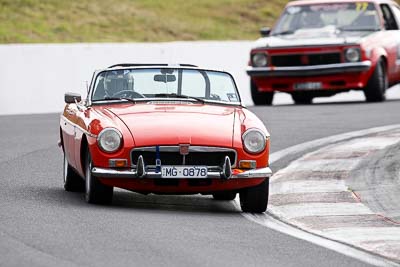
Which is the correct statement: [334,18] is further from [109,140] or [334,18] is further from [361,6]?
[109,140]

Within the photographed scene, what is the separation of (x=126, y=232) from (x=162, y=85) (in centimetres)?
284

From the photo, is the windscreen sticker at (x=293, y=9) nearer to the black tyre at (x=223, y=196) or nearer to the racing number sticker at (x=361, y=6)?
the racing number sticker at (x=361, y=6)

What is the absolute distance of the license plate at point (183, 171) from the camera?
11.0 m

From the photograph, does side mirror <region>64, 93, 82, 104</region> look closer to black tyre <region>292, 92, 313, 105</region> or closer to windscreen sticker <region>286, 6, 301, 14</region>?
windscreen sticker <region>286, 6, 301, 14</region>

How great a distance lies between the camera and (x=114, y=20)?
3603cm

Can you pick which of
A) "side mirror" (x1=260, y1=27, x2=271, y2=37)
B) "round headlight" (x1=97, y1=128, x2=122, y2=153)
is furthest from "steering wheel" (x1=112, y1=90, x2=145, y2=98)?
"side mirror" (x1=260, y1=27, x2=271, y2=37)

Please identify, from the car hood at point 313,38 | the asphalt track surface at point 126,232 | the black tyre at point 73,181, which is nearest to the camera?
the asphalt track surface at point 126,232

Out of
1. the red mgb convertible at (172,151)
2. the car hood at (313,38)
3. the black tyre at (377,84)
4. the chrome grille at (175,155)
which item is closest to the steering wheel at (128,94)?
the red mgb convertible at (172,151)

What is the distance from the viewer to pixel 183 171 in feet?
36.2

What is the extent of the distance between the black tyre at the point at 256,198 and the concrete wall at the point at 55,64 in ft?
43.5

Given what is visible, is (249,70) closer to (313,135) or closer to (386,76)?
(386,76)

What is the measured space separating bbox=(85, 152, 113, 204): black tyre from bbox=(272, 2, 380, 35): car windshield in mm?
13241

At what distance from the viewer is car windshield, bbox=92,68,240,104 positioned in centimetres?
1230

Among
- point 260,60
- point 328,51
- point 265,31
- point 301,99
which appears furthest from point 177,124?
point 301,99
